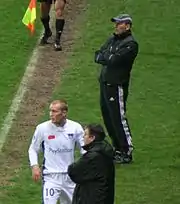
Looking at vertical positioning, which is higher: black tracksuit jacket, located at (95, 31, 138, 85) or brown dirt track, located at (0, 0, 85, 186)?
black tracksuit jacket, located at (95, 31, 138, 85)

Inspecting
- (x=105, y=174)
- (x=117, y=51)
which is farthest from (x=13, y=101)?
(x=105, y=174)

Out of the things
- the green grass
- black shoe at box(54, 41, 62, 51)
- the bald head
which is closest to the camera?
the bald head

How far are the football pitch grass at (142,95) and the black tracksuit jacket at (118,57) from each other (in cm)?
153

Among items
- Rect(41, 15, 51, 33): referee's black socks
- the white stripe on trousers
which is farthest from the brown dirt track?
the white stripe on trousers

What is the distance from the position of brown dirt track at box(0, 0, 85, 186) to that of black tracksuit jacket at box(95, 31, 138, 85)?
210cm

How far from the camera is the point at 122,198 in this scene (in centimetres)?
1414

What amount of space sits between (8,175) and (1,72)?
5.14 metres

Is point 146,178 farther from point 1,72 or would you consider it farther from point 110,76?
point 1,72

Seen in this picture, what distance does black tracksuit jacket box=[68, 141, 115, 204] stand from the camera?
10.9m

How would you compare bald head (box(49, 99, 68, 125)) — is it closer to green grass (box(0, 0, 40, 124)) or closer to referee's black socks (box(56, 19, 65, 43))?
green grass (box(0, 0, 40, 124))

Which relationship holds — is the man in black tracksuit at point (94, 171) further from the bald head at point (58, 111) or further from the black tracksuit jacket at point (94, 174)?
the bald head at point (58, 111)

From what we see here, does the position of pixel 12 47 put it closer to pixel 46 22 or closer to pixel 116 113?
pixel 46 22

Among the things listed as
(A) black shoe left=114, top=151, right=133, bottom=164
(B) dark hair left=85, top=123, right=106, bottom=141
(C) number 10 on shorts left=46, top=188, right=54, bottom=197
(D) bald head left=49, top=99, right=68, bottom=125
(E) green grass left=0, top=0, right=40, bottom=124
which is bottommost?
(E) green grass left=0, top=0, right=40, bottom=124

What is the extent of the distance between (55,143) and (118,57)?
9.74 feet
